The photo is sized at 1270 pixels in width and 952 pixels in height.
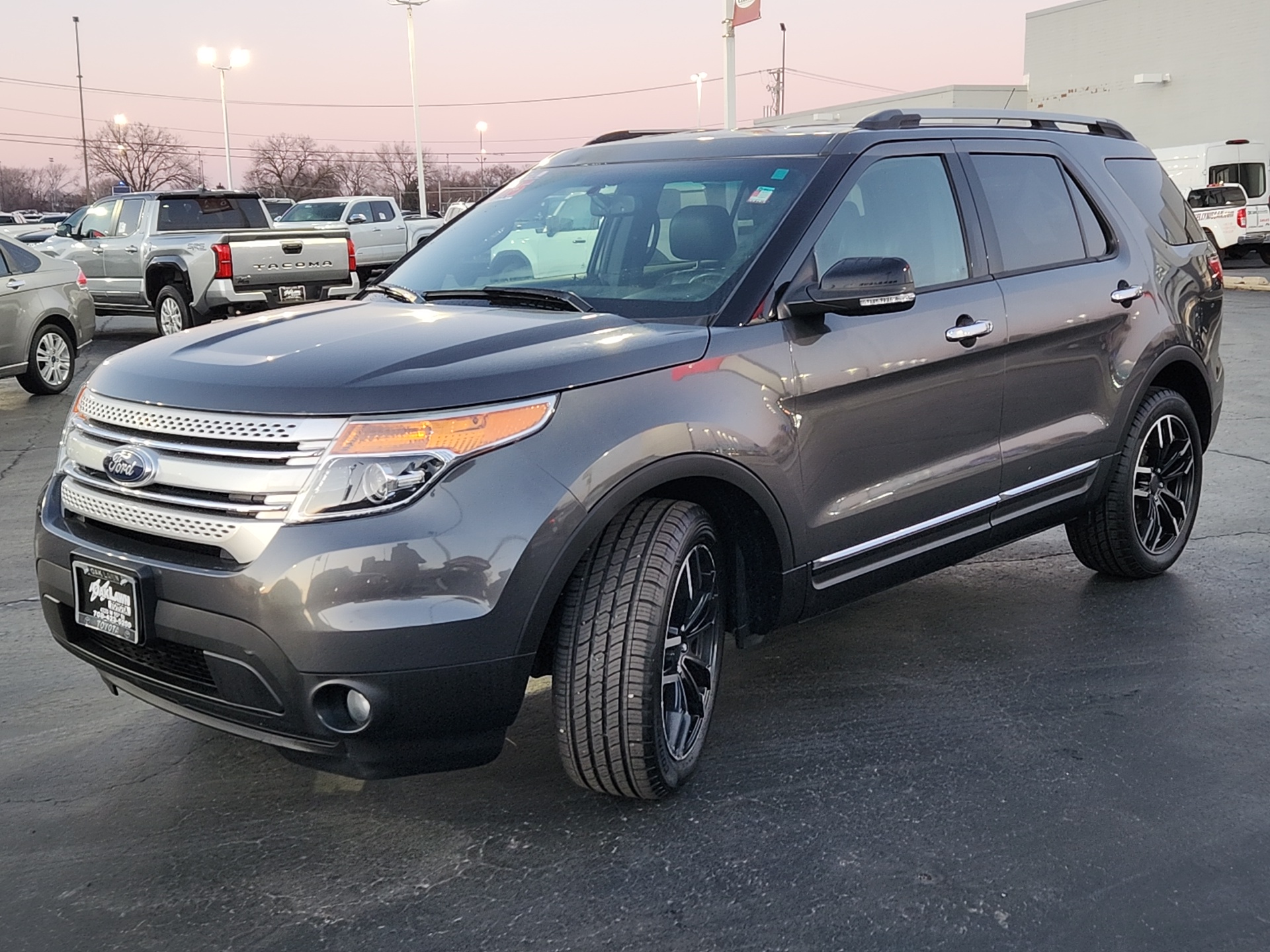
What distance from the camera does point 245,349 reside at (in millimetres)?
3406

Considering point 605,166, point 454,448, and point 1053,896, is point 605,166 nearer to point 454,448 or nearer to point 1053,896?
point 454,448

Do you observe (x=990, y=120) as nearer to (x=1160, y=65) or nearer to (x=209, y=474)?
(x=209, y=474)

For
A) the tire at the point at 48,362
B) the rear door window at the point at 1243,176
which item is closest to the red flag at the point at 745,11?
the tire at the point at 48,362

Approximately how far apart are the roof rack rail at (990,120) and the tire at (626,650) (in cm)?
169

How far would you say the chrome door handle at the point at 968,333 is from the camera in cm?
427

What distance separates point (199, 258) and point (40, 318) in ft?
12.5

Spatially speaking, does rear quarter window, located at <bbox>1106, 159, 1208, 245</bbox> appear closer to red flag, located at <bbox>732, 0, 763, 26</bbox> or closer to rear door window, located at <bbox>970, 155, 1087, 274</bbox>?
rear door window, located at <bbox>970, 155, 1087, 274</bbox>

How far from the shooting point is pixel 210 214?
17.1m

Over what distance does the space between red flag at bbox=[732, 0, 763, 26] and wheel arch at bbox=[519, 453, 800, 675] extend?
1772cm

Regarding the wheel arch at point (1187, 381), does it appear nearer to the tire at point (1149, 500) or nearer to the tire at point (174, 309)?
the tire at point (1149, 500)

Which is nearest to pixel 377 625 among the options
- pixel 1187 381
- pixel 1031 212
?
pixel 1031 212

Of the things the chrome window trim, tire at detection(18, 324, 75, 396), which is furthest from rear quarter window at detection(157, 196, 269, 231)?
the chrome window trim

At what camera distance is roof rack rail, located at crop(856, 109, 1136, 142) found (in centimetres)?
443

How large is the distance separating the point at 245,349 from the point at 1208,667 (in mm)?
3431
